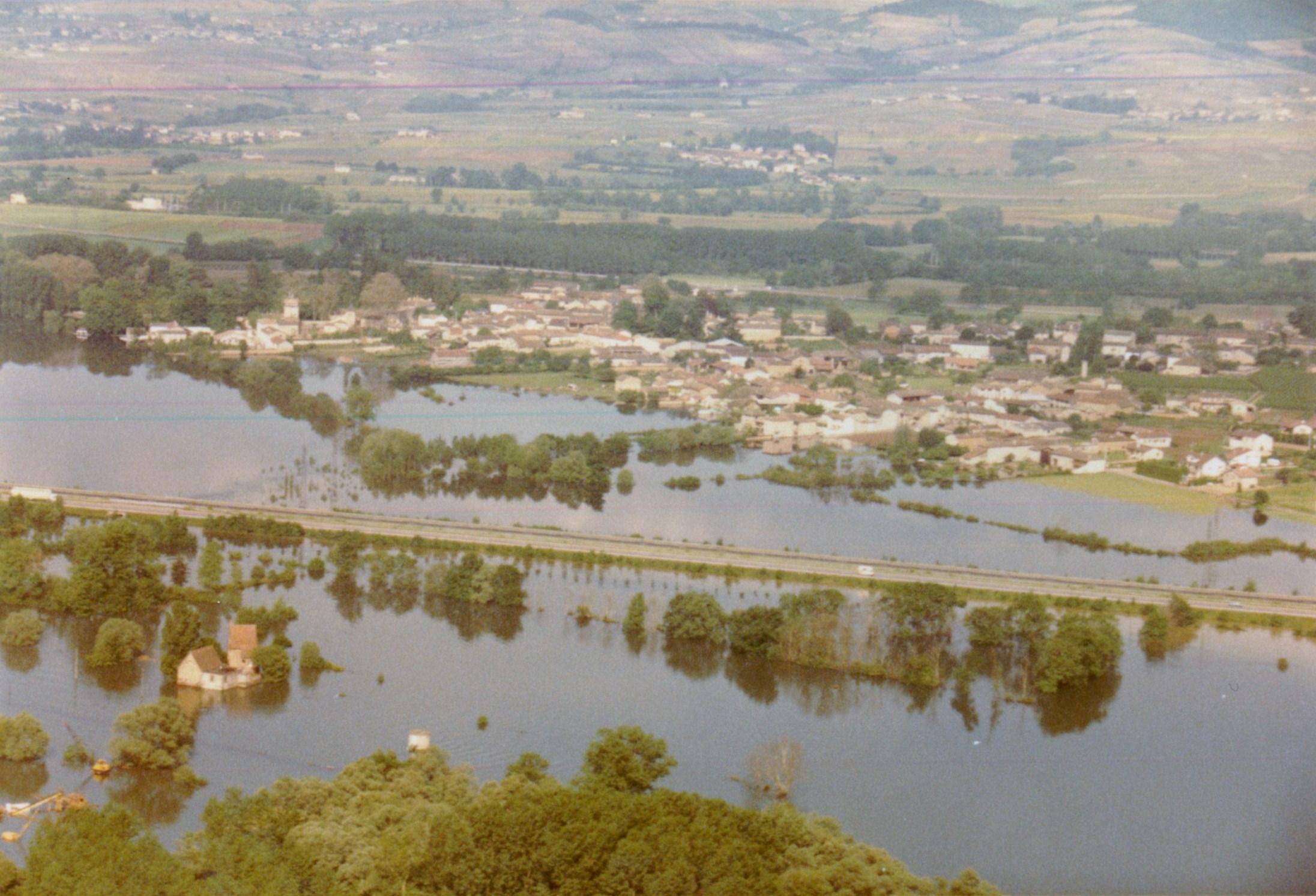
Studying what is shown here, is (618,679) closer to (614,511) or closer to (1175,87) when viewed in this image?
(614,511)

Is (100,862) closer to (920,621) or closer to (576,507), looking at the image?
(920,621)

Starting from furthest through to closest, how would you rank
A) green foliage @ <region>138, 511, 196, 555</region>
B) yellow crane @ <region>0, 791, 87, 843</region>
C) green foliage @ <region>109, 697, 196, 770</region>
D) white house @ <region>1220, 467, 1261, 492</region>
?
white house @ <region>1220, 467, 1261, 492</region> < green foliage @ <region>138, 511, 196, 555</region> < green foliage @ <region>109, 697, 196, 770</region> < yellow crane @ <region>0, 791, 87, 843</region>

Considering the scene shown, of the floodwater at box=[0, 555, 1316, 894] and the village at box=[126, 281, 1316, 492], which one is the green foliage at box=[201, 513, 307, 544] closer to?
the floodwater at box=[0, 555, 1316, 894]

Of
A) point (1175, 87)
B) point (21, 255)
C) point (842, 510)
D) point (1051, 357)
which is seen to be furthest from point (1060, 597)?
point (1175, 87)

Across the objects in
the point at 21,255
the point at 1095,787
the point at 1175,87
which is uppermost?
the point at 1175,87

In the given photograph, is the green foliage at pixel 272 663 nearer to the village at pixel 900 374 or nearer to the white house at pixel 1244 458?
the village at pixel 900 374

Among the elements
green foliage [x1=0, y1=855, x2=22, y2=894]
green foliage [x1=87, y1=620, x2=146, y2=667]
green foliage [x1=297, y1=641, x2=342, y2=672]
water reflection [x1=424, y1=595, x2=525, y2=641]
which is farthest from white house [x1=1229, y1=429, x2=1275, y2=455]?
green foliage [x1=0, y1=855, x2=22, y2=894]

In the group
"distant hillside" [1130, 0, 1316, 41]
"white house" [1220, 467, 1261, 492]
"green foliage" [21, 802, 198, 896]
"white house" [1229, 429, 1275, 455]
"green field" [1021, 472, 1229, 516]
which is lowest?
"green field" [1021, 472, 1229, 516]
